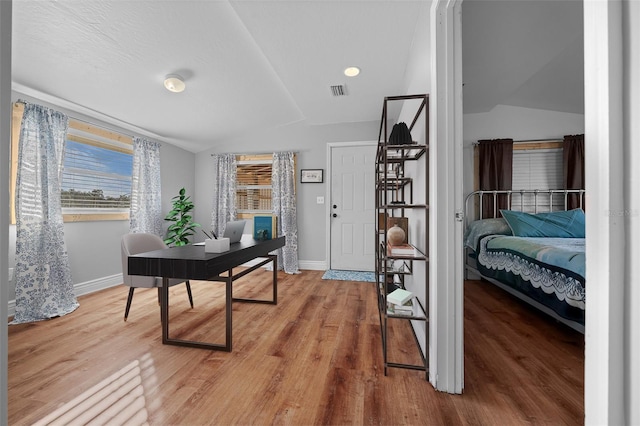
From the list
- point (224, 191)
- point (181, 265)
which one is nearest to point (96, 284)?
point (224, 191)

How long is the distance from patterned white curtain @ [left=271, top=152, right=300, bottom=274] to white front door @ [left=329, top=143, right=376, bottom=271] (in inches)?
25.3

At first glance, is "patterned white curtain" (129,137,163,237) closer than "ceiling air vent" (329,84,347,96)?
No

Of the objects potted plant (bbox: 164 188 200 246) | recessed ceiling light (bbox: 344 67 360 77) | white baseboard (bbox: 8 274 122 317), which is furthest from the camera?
potted plant (bbox: 164 188 200 246)

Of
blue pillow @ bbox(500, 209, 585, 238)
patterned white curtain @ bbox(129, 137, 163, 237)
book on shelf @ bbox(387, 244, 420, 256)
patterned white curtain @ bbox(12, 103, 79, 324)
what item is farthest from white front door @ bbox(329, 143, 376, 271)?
patterned white curtain @ bbox(12, 103, 79, 324)

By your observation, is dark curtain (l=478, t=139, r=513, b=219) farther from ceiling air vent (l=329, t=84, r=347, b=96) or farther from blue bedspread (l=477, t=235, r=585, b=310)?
ceiling air vent (l=329, t=84, r=347, b=96)

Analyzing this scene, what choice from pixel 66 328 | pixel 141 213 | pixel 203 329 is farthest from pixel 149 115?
pixel 203 329

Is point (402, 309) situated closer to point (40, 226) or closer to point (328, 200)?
point (328, 200)

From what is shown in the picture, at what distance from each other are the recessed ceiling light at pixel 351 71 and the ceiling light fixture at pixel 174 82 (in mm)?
1784

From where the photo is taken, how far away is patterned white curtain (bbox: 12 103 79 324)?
238 centimetres

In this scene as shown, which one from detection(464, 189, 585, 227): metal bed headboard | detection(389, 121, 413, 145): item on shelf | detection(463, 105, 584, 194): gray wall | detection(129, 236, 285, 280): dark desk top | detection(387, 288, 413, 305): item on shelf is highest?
detection(463, 105, 584, 194): gray wall

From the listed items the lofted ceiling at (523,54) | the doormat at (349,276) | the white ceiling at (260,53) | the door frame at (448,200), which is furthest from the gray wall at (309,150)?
the door frame at (448,200)

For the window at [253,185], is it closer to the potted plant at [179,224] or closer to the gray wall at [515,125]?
the potted plant at [179,224]

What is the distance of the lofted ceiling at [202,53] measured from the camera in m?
1.99

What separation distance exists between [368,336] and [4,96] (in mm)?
2269
